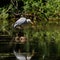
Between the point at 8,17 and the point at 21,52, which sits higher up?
the point at 21,52

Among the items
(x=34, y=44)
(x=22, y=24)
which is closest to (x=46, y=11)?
(x=22, y=24)

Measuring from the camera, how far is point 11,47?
863 cm

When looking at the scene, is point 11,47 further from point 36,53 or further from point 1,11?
point 1,11

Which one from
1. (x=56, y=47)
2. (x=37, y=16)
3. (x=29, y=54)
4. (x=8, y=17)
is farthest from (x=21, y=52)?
(x=8, y=17)

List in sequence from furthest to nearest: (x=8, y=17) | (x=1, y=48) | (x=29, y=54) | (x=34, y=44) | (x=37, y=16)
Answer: (x=8, y=17)
(x=37, y=16)
(x=34, y=44)
(x=1, y=48)
(x=29, y=54)

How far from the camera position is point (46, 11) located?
22172 millimetres

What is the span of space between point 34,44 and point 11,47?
2.60 feet

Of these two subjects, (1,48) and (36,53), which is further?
(1,48)

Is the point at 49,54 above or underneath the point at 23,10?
above

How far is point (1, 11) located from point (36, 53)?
16647mm

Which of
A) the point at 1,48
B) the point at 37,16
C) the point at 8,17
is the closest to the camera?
the point at 1,48

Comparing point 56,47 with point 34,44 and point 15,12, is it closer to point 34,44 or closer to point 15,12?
point 34,44

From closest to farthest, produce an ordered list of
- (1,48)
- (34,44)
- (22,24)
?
(1,48), (34,44), (22,24)

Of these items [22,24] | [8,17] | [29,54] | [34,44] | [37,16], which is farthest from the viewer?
[8,17]
